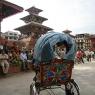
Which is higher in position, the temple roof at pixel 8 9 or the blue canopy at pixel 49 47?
the temple roof at pixel 8 9

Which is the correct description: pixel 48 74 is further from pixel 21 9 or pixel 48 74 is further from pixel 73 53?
pixel 21 9

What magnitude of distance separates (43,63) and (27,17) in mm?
45066

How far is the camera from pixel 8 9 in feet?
60.1

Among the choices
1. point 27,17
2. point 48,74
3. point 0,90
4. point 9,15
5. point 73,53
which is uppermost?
point 27,17

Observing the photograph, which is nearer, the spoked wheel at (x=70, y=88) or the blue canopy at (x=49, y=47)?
the blue canopy at (x=49, y=47)

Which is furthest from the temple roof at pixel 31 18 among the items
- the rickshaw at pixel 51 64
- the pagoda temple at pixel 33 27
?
the rickshaw at pixel 51 64

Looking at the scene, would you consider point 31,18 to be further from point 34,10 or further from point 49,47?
point 49,47

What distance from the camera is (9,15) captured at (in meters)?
19.0

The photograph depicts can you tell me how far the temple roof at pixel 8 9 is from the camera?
659 inches

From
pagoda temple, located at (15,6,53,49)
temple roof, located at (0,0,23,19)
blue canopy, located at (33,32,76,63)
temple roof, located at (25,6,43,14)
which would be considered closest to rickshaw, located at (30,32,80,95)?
blue canopy, located at (33,32,76,63)

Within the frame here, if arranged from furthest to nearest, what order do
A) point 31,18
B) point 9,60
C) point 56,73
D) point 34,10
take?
point 34,10, point 31,18, point 9,60, point 56,73

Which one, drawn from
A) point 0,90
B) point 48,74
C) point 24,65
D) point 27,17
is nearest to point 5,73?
point 24,65

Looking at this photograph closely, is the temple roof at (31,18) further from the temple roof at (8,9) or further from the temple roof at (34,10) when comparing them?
the temple roof at (8,9)

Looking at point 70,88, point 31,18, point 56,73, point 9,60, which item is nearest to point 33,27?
point 31,18
